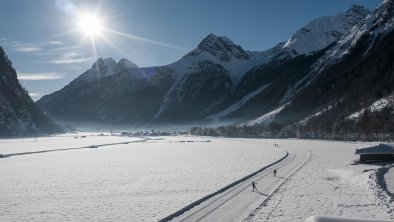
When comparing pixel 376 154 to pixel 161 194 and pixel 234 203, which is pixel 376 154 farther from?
pixel 161 194

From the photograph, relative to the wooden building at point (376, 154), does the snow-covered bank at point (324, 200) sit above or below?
below

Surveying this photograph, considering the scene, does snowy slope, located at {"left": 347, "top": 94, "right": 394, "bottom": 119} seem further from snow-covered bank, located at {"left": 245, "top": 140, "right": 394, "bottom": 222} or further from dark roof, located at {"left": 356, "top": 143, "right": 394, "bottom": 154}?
snow-covered bank, located at {"left": 245, "top": 140, "right": 394, "bottom": 222}

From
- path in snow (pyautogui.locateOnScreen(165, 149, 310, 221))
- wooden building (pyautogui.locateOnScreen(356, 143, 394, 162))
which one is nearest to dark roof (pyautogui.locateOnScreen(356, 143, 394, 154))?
wooden building (pyautogui.locateOnScreen(356, 143, 394, 162))

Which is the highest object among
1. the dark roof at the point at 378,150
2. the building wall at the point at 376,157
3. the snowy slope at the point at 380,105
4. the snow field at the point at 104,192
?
the snowy slope at the point at 380,105

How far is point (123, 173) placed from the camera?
43.8 meters

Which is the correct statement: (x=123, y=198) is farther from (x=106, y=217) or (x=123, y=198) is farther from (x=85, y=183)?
(x=85, y=183)

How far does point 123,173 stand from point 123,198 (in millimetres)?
15276

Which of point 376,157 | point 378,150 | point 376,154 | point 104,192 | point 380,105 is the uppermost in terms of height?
point 380,105

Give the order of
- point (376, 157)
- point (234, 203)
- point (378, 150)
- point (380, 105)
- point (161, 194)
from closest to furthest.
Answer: point (234, 203) → point (161, 194) → point (376, 157) → point (378, 150) → point (380, 105)

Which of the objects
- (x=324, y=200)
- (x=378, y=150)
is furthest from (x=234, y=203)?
(x=378, y=150)

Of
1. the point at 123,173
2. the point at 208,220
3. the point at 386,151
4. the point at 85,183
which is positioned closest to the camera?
the point at 208,220

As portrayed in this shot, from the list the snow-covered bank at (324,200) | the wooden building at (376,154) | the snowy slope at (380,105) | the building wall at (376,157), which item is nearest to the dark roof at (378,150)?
the wooden building at (376,154)

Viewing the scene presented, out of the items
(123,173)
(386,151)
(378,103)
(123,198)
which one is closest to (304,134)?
(378,103)

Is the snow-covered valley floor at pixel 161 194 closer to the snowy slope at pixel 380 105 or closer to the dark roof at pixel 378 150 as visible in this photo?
the dark roof at pixel 378 150
